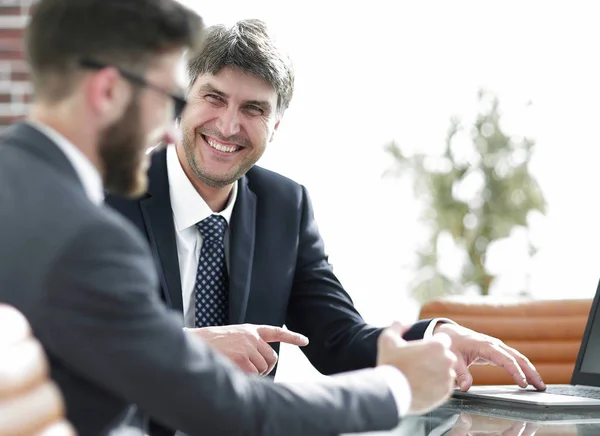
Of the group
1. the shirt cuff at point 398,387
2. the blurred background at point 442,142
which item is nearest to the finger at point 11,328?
the shirt cuff at point 398,387

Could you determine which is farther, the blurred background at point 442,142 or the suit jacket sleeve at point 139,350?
the blurred background at point 442,142

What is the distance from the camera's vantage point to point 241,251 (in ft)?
7.41

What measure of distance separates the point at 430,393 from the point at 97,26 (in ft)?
2.20

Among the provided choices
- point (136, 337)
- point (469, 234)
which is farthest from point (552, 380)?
point (469, 234)

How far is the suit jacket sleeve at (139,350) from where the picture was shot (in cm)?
92

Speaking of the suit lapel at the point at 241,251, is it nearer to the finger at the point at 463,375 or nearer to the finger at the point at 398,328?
the finger at the point at 463,375

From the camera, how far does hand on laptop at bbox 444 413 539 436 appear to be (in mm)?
1380

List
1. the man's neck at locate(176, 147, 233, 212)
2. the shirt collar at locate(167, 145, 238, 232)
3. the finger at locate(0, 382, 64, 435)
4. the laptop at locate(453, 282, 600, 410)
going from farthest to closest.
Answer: the man's neck at locate(176, 147, 233, 212) → the shirt collar at locate(167, 145, 238, 232) → the laptop at locate(453, 282, 600, 410) → the finger at locate(0, 382, 64, 435)

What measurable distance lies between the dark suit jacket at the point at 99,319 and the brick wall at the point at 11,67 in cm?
322

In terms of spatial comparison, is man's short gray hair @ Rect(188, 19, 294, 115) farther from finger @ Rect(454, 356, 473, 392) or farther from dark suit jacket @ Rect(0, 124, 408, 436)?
dark suit jacket @ Rect(0, 124, 408, 436)

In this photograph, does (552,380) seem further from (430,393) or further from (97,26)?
(97,26)

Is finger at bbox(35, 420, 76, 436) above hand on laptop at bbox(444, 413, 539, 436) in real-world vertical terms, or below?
above

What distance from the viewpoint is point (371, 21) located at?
504 cm

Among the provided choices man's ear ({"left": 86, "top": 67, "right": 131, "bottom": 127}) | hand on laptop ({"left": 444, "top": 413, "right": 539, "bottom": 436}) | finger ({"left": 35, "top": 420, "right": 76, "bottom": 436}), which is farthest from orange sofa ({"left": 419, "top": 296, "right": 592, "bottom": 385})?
finger ({"left": 35, "top": 420, "right": 76, "bottom": 436})
